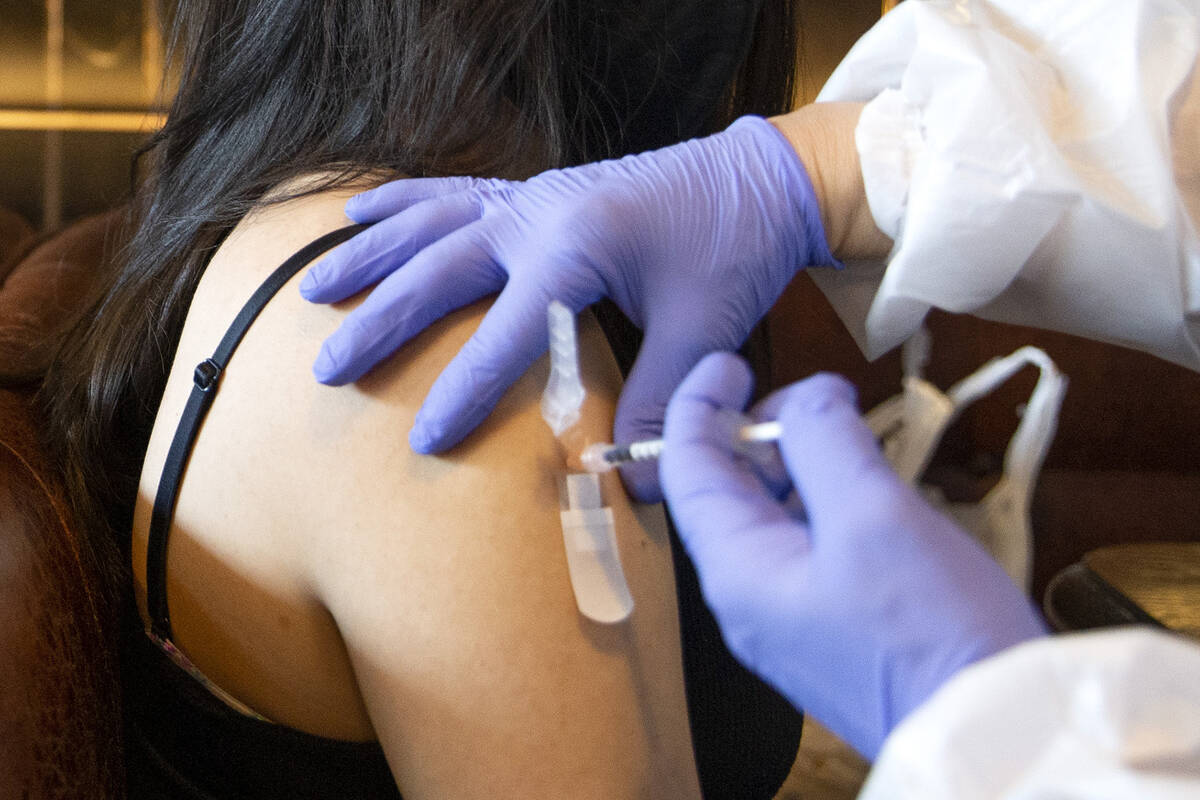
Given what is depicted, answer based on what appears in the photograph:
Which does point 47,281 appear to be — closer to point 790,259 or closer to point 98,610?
point 98,610

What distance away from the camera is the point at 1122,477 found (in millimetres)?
2066

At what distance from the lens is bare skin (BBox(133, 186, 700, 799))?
593 mm

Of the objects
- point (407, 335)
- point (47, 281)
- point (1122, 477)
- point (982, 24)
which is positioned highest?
point (982, 24)

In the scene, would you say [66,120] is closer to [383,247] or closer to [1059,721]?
[383,247]

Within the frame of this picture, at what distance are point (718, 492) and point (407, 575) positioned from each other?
22cm

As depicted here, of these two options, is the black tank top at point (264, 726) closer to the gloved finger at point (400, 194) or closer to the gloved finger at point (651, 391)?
the gloved finger at point (400, 194)

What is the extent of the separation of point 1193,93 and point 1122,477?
5.05 ft

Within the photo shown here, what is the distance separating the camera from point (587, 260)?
711 millimetres

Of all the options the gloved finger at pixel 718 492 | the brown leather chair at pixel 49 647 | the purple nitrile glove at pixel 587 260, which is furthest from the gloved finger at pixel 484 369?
the brown leather chair at pixel 49 647

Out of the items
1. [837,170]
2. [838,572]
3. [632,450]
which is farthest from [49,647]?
[837,170]

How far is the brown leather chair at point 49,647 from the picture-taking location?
0.58m

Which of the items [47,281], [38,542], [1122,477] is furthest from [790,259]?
[1122,477]

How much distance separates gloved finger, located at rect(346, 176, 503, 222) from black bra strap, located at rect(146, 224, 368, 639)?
0.16 ft

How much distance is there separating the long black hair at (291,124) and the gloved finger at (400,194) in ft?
0.19
